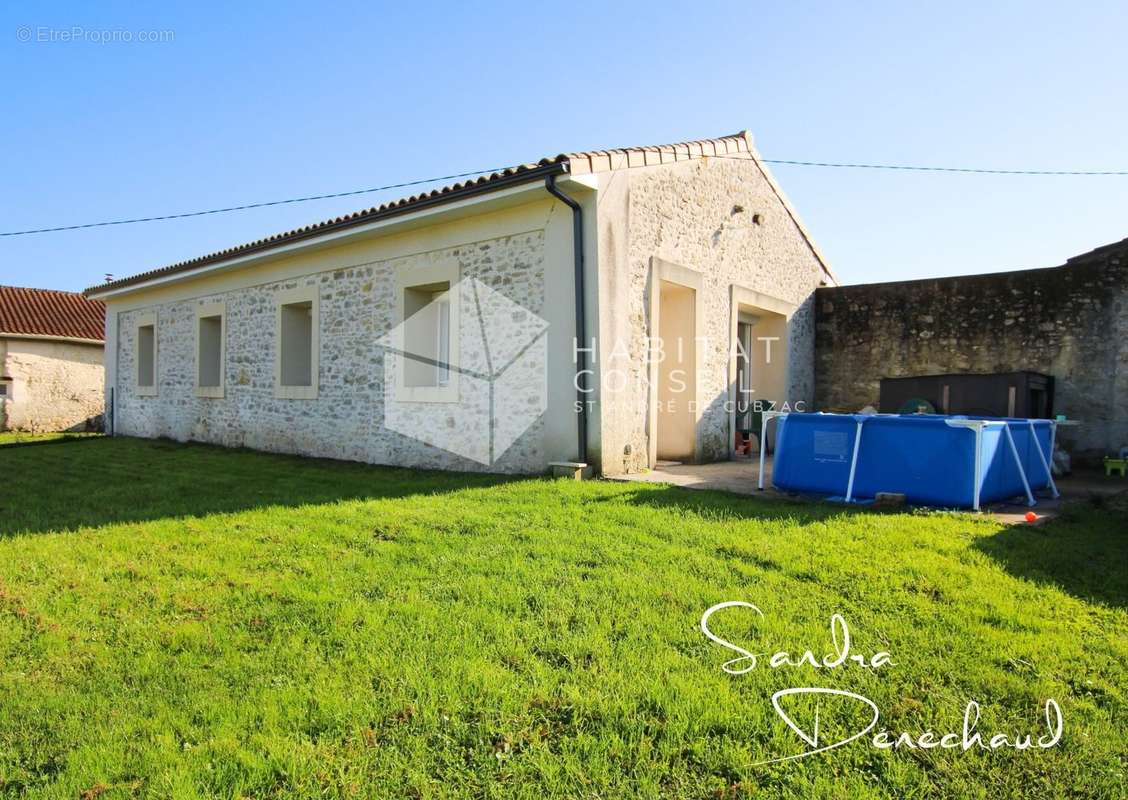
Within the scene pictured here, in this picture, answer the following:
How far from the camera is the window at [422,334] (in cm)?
960

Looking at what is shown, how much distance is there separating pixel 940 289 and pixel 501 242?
27.0 feet

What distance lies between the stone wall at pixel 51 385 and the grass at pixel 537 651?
1637 centimetres

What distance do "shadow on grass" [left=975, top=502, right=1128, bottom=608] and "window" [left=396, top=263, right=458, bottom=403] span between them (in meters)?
6.88

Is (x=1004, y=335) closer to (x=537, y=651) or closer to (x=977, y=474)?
(x=977, y=474)

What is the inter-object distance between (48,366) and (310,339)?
12.6 m

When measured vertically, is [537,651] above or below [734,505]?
below

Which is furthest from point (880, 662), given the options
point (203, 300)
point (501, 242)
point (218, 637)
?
point (203, 300)

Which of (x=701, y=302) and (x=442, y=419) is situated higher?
(x=701, y=302)

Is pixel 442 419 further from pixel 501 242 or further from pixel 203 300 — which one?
pixel 203 300

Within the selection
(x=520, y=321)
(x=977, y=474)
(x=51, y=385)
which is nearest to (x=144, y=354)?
(x=51, y=385)

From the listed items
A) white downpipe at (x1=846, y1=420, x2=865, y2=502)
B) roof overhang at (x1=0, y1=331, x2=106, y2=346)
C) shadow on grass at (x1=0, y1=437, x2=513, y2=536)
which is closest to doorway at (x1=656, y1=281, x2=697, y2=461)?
shadow on grass at (x1=0, y1=437, x2=513, y2=536)

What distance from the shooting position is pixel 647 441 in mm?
8719

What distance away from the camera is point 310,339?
11914 millimetres
